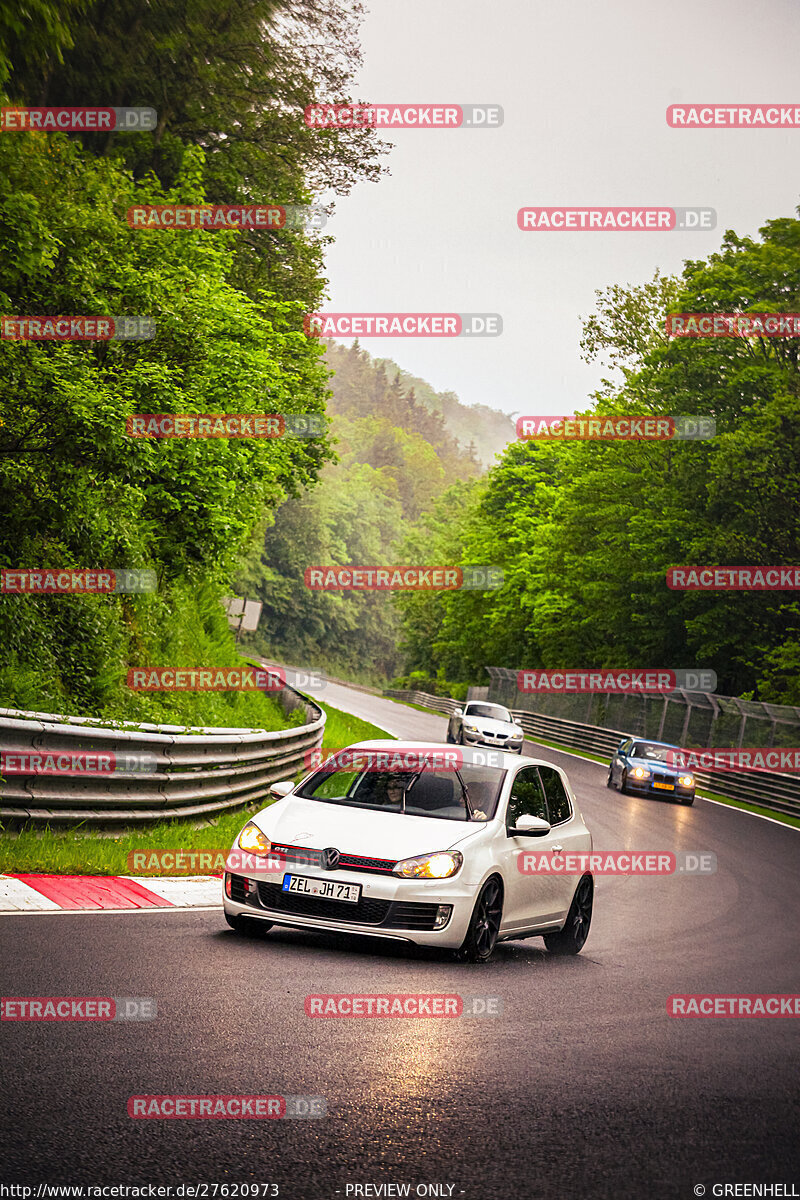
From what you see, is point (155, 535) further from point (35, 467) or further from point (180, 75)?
point (180, 75)

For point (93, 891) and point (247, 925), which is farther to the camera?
point (93, 891)

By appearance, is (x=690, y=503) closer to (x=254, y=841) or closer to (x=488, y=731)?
(x=488, y=731)

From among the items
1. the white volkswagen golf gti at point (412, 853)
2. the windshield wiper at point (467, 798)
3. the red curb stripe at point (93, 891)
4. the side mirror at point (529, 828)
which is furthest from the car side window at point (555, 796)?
the red curb stripe at point (93, 891)

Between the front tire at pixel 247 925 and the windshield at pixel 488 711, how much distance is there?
97.2ft

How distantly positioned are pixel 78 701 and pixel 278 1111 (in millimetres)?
12441

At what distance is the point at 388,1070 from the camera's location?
5.63 metres

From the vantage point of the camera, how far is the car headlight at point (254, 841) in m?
8.67

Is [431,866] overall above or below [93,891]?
above

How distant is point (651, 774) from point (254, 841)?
22.3 metres

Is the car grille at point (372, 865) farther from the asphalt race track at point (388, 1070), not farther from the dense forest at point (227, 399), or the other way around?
the dense forest at point (227, 399)

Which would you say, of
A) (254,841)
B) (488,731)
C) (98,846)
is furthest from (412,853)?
(488,731)

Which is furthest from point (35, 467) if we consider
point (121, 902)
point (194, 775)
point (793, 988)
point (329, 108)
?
point (329, 108)

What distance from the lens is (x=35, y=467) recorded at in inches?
611

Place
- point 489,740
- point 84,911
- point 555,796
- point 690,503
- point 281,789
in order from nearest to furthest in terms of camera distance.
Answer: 1. point 84,911
2. point 281,789
3. point 555,796
4. point 489,740
5. point 690,503
